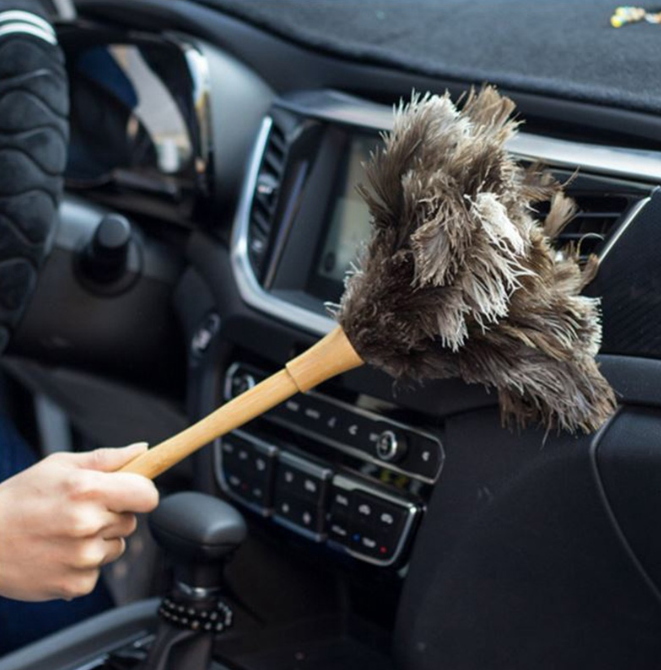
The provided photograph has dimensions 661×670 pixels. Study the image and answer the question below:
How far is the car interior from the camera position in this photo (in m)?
0.91

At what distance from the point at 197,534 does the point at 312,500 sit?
13 centimetres

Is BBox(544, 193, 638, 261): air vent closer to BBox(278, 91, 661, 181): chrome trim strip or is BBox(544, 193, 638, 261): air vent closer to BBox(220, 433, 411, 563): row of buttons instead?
BBox(278, 91, 661, 181): chrome trim strip

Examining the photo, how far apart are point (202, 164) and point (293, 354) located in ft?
0.95

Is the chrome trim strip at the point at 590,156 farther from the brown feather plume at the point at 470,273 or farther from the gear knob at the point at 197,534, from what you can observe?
the gear knob at the point at 197,534

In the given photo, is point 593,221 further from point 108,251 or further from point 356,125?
point 108,251

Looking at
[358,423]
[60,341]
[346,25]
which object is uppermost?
[346,25]

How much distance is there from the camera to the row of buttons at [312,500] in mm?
1045

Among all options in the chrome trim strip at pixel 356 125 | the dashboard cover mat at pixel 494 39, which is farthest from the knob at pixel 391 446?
the dashboard cover mat at pixel 494 39

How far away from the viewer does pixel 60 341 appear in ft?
4.72

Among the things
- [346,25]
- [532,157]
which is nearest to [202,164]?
[346,25]

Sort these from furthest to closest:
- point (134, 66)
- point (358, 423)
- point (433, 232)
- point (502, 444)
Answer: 1. point (134, 66)
2. point (358, 423)
3. point (502, 444)
4. point (433, 232)

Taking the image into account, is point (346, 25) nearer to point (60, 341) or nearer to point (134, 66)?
point (134, 66)

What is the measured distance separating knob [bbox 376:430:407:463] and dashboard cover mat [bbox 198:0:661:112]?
1.08 feet

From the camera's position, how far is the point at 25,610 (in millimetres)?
1347
